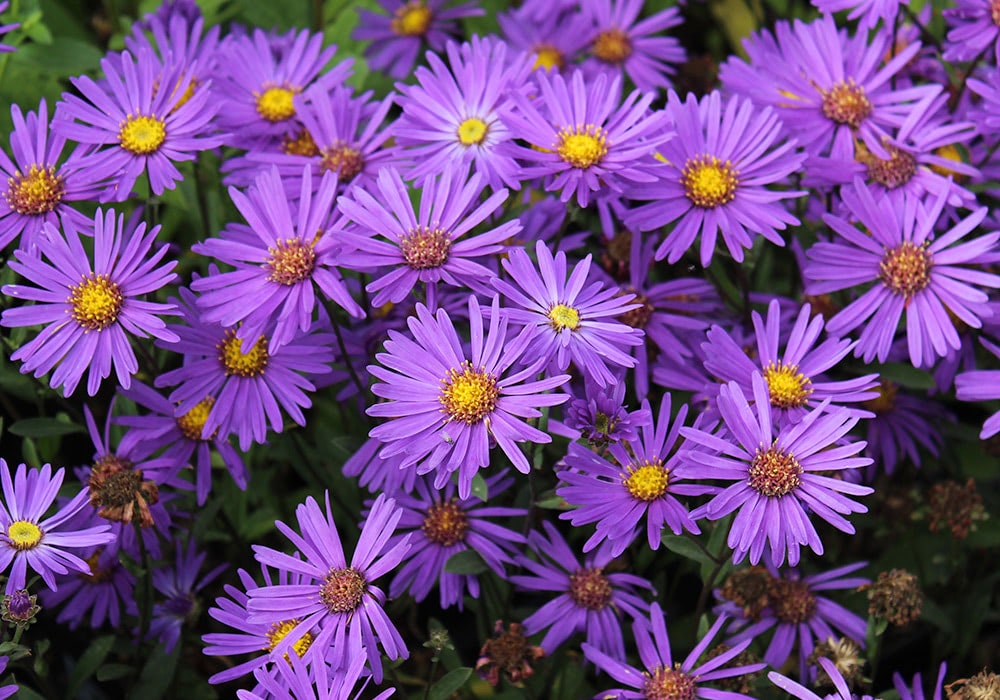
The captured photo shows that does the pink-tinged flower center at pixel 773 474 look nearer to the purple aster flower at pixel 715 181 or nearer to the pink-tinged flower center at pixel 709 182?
the purple aster flower at pixel 715 181

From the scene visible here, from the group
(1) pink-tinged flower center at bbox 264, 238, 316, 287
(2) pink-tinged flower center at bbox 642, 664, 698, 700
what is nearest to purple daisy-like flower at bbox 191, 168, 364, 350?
(1) pink-tinged flower center at bbox 264, 238, 316, 287

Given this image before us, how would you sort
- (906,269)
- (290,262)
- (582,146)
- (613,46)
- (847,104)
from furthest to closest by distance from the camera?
(613,46) < (847,104) < (906,269) < (582,146) < (290,262)

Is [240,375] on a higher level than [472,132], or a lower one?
lower

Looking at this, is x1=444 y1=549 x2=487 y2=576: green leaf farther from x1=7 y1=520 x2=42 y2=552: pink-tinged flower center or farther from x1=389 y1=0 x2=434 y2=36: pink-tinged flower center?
x1=389 y1=0 x2=434 y2=36: pink-tinged flower center

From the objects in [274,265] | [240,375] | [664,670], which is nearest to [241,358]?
[240,375]

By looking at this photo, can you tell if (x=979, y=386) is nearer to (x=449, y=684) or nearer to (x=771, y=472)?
(x=771, y=472)

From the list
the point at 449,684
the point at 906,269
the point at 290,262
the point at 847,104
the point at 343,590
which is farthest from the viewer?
the point at 847,104

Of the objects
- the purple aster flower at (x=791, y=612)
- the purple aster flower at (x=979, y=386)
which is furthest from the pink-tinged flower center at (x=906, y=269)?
the purple aster flower at (x=791, y=612)
